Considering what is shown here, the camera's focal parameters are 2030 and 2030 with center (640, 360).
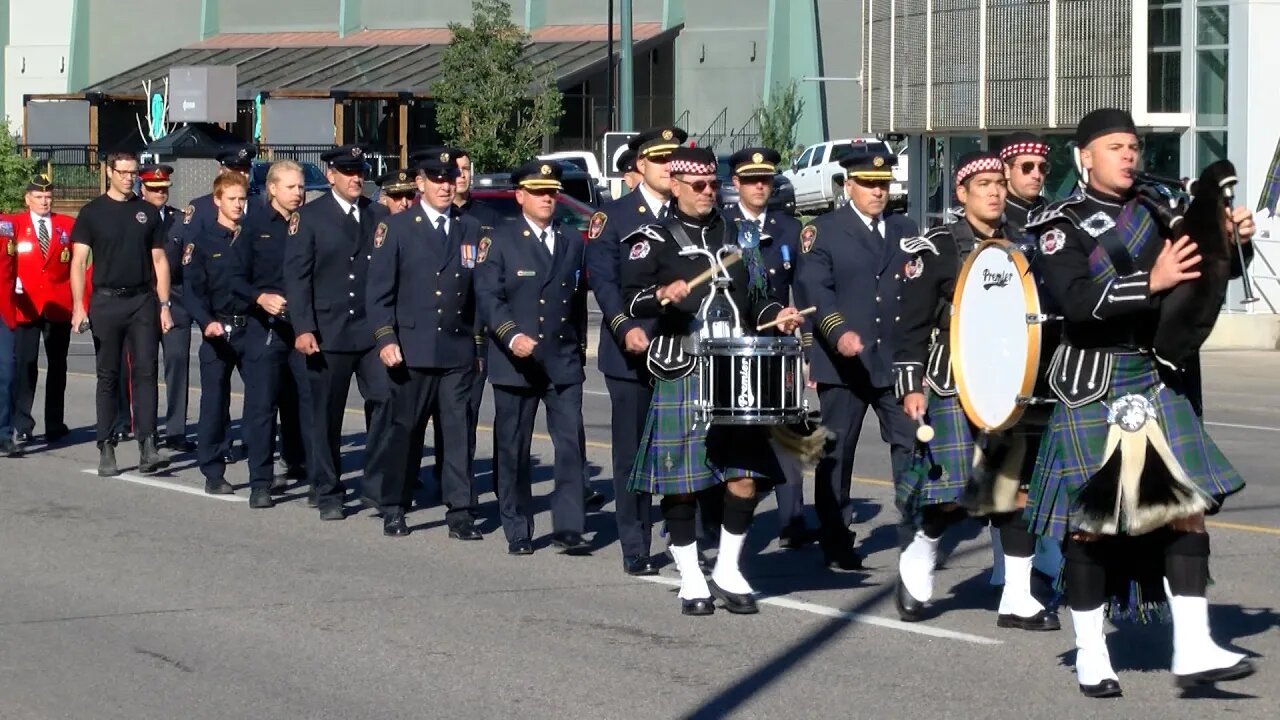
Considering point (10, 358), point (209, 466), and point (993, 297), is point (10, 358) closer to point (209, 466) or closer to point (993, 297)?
point (209, 466)

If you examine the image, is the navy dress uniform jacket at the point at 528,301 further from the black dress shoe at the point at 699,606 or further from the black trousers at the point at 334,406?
the black dress shoe at the point at 699,606

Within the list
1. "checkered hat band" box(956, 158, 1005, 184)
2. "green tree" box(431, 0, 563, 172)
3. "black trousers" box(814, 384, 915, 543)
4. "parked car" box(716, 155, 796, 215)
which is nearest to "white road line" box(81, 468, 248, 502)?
"black trousers" box(814, 384, 915, 543)

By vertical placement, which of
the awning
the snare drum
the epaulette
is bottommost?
the snare drum

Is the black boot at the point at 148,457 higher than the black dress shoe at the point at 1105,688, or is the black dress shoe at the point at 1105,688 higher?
the black boot at the point at 148,457

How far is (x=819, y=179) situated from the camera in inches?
1903

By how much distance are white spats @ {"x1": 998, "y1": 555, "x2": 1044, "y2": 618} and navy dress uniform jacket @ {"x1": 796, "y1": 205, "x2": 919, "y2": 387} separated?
2003mm

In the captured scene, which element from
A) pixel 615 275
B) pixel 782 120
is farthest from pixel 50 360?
pixel 782 120

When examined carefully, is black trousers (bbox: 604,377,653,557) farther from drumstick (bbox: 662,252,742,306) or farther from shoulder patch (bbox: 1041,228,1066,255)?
shoulder patch (bbox: 1041,228,1066,255)

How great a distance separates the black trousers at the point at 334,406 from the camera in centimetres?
1180

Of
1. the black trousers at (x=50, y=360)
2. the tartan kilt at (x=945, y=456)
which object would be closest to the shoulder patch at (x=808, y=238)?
the tartan kilt at (x=945, y=456)

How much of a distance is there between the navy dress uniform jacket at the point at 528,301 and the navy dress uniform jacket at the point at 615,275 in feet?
1.00

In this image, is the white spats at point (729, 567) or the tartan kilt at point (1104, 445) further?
the white spats at point (729, 567)

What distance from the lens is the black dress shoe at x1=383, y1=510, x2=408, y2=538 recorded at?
1120 centimetres

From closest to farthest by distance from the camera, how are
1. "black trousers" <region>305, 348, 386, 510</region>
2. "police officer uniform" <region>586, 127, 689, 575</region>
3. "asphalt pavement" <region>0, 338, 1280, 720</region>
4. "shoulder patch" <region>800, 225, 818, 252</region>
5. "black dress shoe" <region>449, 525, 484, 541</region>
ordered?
"asphalt pavement" <region>0, 338, 1280, 720</region> < "police officer uniform" <region>586, 127, 689, 575</region> < "shoulder patch" <region>800, 225, 818, 252</region> < "black dress shoe" <region>449, 525, 484, 541</region> < "black trousers" <region>305, 348, 386, 510</region>
